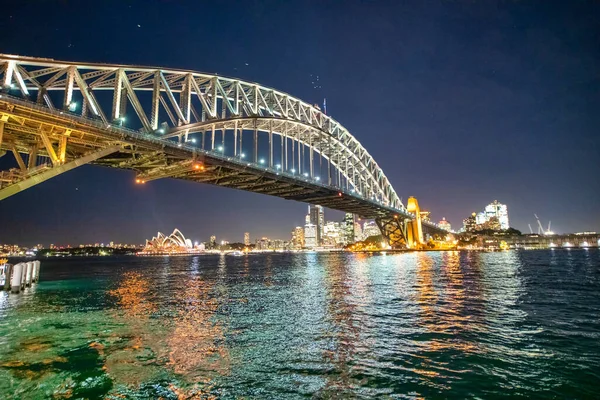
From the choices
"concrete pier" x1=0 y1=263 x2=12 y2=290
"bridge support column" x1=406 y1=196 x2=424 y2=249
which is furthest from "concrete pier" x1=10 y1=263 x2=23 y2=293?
"bridge support column" x1=406 y1=196 x2=424 y2=249

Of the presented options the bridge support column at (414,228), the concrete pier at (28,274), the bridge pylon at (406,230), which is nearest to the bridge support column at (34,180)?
the concrete pier at (28,274)

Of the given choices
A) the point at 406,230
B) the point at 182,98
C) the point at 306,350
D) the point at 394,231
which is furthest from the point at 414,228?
the point at 306,350

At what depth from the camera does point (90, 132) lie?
79.0 feet

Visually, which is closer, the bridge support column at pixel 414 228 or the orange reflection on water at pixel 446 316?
the orange reflection on water at pixel 446 316

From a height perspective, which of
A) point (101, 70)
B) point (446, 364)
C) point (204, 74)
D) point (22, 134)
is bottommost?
point (446, 364)

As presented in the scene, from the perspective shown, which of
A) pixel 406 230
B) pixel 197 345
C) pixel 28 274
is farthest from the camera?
pixel 406 230

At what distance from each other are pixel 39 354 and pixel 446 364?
9.82m

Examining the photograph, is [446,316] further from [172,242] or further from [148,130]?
[172,242]

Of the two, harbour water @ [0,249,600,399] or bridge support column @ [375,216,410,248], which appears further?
bridge support column @ [375,216,410,248]

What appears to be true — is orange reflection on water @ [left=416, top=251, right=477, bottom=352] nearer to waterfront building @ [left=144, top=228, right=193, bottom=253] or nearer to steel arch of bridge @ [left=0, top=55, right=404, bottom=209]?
steel arch of bridge @ [left=0, top=55, right=404, bottom=209]

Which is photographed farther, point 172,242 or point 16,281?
point 172,242

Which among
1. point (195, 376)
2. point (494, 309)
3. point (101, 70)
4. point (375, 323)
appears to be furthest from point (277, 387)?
point (101, 70)

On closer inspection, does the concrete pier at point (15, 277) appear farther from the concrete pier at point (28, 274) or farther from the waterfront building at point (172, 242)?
the waterfront building at point (172, 242)

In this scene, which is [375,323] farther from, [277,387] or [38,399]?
[38,399]
